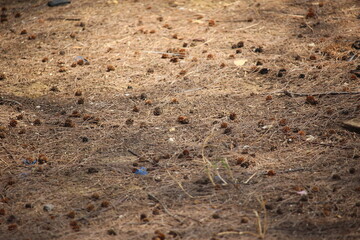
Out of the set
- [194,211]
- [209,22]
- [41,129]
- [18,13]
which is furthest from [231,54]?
[18,13]

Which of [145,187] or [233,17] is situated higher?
[233,17]

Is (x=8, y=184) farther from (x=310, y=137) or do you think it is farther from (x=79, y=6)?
(x=79, y=6)

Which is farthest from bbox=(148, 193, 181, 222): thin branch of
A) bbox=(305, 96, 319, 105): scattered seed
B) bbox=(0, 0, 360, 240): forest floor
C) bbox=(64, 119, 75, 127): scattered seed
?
bbox=(305, 96, 319, 105): scattered seed

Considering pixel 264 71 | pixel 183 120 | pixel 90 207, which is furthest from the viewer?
pixel 264 71

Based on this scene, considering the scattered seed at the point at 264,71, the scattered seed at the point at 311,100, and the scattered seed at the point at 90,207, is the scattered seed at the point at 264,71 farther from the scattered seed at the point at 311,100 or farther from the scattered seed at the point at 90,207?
the scattered seed at the point at 90,207

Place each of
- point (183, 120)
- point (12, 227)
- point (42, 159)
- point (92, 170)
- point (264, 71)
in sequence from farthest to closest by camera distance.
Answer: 1. point (264, 71)
2. point (183, 120)
3. point (42, 159)
4. point (92, 170)
5. point (12, 227)

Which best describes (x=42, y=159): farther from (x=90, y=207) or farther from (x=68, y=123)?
(x=90, y=207)

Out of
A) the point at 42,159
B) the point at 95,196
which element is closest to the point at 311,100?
the point at 95,196

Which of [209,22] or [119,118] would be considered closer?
[119,118]
